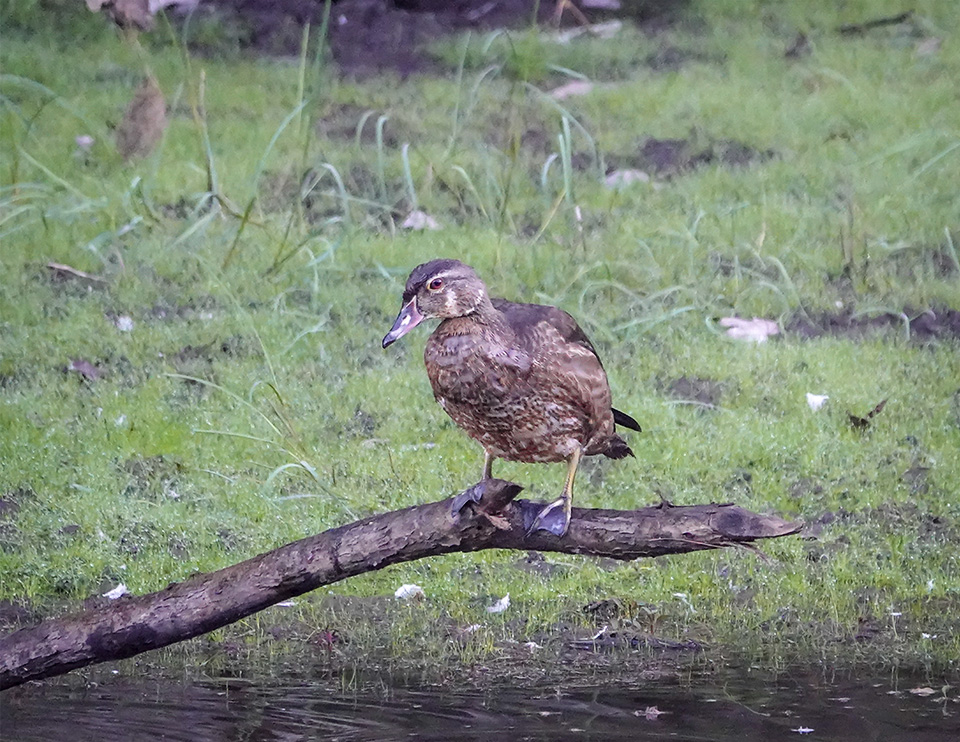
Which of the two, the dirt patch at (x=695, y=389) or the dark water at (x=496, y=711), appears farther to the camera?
the dirt patch at (x=695, y=389)

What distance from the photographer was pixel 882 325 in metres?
3.53

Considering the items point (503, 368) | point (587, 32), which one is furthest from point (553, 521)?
point (587, 32)

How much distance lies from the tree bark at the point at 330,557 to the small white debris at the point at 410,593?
34.0 inches

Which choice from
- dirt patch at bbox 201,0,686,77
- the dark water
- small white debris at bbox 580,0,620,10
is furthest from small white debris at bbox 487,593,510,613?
small white debris at bbox 580,0,620,10

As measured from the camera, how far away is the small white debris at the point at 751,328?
3.45 metres

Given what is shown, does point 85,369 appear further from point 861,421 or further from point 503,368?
point 861,421

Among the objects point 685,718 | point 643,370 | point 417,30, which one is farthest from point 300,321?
point 685,718

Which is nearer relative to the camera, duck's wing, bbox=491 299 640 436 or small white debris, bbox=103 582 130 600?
duck's wing, bbox=491 299 640 436

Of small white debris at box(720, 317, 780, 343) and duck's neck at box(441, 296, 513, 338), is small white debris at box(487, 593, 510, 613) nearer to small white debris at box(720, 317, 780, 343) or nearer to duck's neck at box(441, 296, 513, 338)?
duck's neck at box(441, 296, 513, 338)

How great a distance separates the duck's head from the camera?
216 centimetres

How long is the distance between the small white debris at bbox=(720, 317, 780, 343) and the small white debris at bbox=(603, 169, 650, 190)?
543 millimetres

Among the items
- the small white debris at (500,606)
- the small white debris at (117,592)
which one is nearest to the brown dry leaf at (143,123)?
the small white debris at (117,592)

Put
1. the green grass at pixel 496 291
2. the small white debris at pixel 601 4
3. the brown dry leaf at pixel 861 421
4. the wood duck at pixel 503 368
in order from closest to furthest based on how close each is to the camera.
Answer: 1. the wood duck at pixel 503 368
2. the green grass at pixel 496 291
3. the brown dry leaf at pixel 861 421
4. the small white debris at pixel 601 4

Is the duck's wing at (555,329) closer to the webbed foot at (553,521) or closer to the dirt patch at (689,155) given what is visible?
the webbed foot at (553,521)
